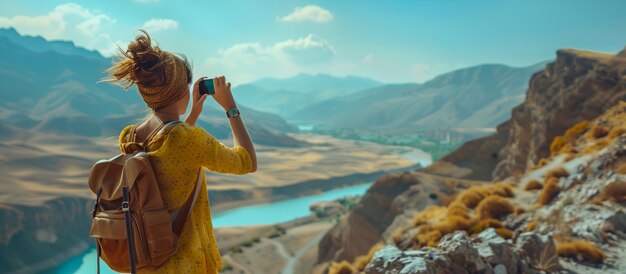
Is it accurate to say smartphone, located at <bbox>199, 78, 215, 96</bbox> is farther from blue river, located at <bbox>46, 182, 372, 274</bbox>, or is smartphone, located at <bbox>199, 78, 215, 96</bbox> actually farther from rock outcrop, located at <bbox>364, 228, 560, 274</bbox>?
blue river, located at <bbox>46, 182, 372, 274</bbox>

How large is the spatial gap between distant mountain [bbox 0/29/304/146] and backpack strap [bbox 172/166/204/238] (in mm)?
120375

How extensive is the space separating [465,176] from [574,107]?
877 centimetres

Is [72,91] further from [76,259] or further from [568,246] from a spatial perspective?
[568,246]

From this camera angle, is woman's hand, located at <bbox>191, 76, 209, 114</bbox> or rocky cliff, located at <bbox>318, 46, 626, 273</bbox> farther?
rocky cliff, located at <bbox>318, 46, 626, 273</bbox>

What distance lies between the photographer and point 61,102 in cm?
15362

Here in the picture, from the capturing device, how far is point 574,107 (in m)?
24.4

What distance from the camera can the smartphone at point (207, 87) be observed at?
2.45 metres

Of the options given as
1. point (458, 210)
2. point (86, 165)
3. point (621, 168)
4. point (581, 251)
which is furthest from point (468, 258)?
point (86, 165)

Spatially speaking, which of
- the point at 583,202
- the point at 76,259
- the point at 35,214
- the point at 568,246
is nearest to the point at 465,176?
the point at 583,202

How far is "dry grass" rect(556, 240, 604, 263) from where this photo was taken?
708 centimetres

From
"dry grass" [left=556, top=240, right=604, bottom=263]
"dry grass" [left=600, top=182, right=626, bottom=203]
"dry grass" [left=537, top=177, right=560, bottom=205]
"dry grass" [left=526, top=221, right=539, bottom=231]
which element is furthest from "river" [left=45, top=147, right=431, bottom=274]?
"dry grass" [left=556, top=240, right=604, bottom=263]

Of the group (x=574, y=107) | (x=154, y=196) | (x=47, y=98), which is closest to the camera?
(x=154, y=196)

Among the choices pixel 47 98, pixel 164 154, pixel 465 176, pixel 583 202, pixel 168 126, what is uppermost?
pixel 47 98

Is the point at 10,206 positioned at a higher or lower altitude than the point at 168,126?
lower
